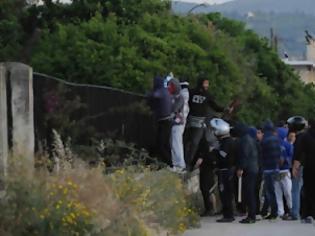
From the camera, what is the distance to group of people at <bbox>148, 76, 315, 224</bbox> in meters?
15.7

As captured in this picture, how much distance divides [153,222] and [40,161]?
203 cm

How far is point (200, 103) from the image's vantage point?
53.6 feet

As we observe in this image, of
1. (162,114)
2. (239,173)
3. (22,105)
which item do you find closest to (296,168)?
(239,173)

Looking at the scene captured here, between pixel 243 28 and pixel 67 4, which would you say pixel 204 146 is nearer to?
pixel 67 4

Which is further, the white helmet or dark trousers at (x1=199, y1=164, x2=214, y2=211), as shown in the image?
dark trousers at (x1=199, y1=164, x2=214, y2=211)

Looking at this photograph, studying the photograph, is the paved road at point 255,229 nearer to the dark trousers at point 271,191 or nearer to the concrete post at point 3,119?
the dark trousers at point 271,191

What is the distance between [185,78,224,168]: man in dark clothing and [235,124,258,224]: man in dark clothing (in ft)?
2.36

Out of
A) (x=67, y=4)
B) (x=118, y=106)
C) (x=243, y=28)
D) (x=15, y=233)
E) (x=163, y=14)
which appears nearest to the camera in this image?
(x=15, y=233)

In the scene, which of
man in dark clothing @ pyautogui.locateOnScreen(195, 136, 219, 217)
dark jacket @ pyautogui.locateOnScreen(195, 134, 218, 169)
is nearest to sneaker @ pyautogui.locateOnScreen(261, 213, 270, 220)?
man in dark clothing @ pyautogui.locateOnScreen(195, 136, 219, 217)

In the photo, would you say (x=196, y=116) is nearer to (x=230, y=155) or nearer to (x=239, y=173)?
(x=230, y=155)

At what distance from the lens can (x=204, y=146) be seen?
53.8 feet

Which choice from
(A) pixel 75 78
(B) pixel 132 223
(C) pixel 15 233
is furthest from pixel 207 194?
(C) pixel 15 233

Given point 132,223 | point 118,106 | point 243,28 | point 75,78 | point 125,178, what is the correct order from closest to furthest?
point 132,223
point 125,178
point 118,106
point 75,78
point 243,28

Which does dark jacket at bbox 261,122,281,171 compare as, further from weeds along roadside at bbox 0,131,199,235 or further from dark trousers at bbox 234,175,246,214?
weeds along roadside at bbox 0,131,199,235
